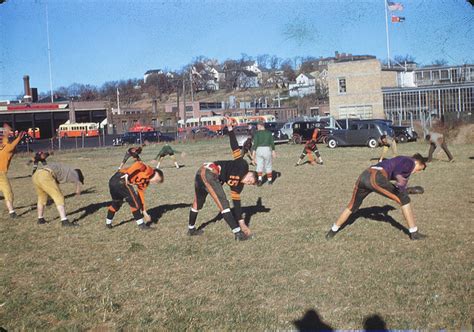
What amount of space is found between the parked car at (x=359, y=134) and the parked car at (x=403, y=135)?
1277 mm

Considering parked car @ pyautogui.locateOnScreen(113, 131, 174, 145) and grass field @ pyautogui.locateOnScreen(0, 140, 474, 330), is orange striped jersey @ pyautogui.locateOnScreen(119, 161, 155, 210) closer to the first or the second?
grass field @ pyautogui.locateOnScreen(0, 140, 474, 330)

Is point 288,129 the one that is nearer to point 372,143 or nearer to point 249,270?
point 372,143

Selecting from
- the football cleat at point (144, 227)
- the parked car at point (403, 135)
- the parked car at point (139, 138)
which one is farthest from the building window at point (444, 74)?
the football cleat at point (144, 227)

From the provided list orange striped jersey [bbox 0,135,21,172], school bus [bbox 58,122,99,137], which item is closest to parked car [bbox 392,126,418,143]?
orange striped jersey [bbox 0,135,21,172]

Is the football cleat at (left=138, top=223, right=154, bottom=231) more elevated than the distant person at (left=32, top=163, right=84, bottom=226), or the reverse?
the distant person at (left=32, top=163, right=84, bottom=226)

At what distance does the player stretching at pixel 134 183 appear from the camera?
11.5 m

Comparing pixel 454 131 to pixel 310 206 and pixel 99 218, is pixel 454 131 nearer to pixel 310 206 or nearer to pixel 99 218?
pixel 310 206

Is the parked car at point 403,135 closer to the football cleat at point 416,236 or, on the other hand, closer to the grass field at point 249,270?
the grass field at point 249,270

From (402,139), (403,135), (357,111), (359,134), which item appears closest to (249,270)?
(359,134)

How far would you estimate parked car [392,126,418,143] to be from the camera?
3672 centimetres

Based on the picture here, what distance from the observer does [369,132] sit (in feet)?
116

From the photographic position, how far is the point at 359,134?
3556 cm

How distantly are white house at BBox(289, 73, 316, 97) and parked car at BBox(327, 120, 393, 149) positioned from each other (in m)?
67.3

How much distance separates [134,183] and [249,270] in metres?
3.90
